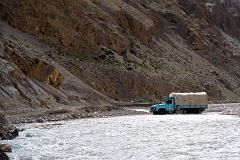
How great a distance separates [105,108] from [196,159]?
4016cm

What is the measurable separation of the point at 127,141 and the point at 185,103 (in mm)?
32996

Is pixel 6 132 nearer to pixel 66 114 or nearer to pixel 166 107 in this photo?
pixel 66 114

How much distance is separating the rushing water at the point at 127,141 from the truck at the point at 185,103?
1821cm

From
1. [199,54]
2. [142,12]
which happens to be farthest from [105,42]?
[199,54]

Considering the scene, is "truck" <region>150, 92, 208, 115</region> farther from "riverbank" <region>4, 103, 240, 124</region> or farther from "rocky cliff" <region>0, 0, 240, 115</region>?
"rocky cliff" <region>0, 0, 240, 115</region>

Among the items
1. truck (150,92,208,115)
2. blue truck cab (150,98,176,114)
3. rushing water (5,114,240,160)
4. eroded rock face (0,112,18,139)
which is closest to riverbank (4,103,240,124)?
blue truck cab (150,98,176,114)

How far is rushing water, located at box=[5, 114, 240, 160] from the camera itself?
2764 centimetres

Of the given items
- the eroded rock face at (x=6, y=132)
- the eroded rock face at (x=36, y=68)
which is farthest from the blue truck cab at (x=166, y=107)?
the eroded rock face at (x=6, y=132)

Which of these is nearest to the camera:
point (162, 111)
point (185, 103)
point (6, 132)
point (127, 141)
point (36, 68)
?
point (127, 141)

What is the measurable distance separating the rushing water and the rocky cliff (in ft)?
45.0

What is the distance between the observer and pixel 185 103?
216 feet

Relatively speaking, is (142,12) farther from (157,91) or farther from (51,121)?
(51,121)

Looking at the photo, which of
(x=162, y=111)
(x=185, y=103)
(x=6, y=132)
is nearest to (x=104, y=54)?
(x=185, y=103)

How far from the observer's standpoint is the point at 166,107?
6425 centimetres
